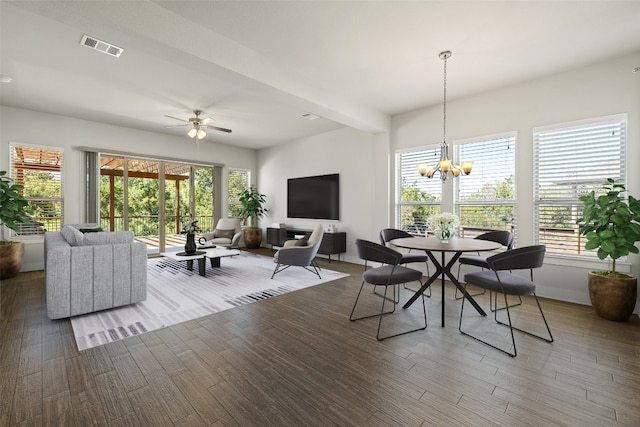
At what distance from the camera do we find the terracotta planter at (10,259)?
4.52 meters

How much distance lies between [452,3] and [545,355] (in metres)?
3.04

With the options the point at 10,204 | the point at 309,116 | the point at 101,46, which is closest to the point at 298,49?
the point at 101,46

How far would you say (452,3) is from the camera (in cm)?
247

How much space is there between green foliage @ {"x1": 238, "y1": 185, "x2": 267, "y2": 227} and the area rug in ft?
6.77

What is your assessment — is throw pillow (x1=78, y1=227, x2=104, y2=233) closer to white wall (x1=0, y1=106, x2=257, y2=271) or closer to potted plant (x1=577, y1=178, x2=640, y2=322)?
white wall (x1=0, y1=106, x2=257, y2=271)

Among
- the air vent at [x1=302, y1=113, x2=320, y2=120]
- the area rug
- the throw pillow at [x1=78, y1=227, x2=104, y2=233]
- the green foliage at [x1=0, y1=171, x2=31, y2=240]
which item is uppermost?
the air vent at [x1=302, y1=113, x2=320, y2=120]

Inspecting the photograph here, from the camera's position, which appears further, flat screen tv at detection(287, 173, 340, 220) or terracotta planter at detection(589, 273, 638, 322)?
flat screen tv at detection(287, 173, 340, 220)

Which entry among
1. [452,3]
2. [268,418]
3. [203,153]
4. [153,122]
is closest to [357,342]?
[268,418]

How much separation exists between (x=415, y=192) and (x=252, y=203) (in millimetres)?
4514

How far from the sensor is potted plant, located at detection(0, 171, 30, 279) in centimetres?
439

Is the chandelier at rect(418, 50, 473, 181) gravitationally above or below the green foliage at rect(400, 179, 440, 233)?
above

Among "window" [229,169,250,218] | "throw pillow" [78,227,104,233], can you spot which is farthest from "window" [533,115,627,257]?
"throw pillow" [78,227,104,233]

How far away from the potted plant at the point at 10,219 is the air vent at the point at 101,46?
3.09 m

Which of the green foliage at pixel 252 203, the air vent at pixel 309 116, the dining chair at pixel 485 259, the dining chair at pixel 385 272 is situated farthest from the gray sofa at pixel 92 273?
the green foliage at pixel 252 203
